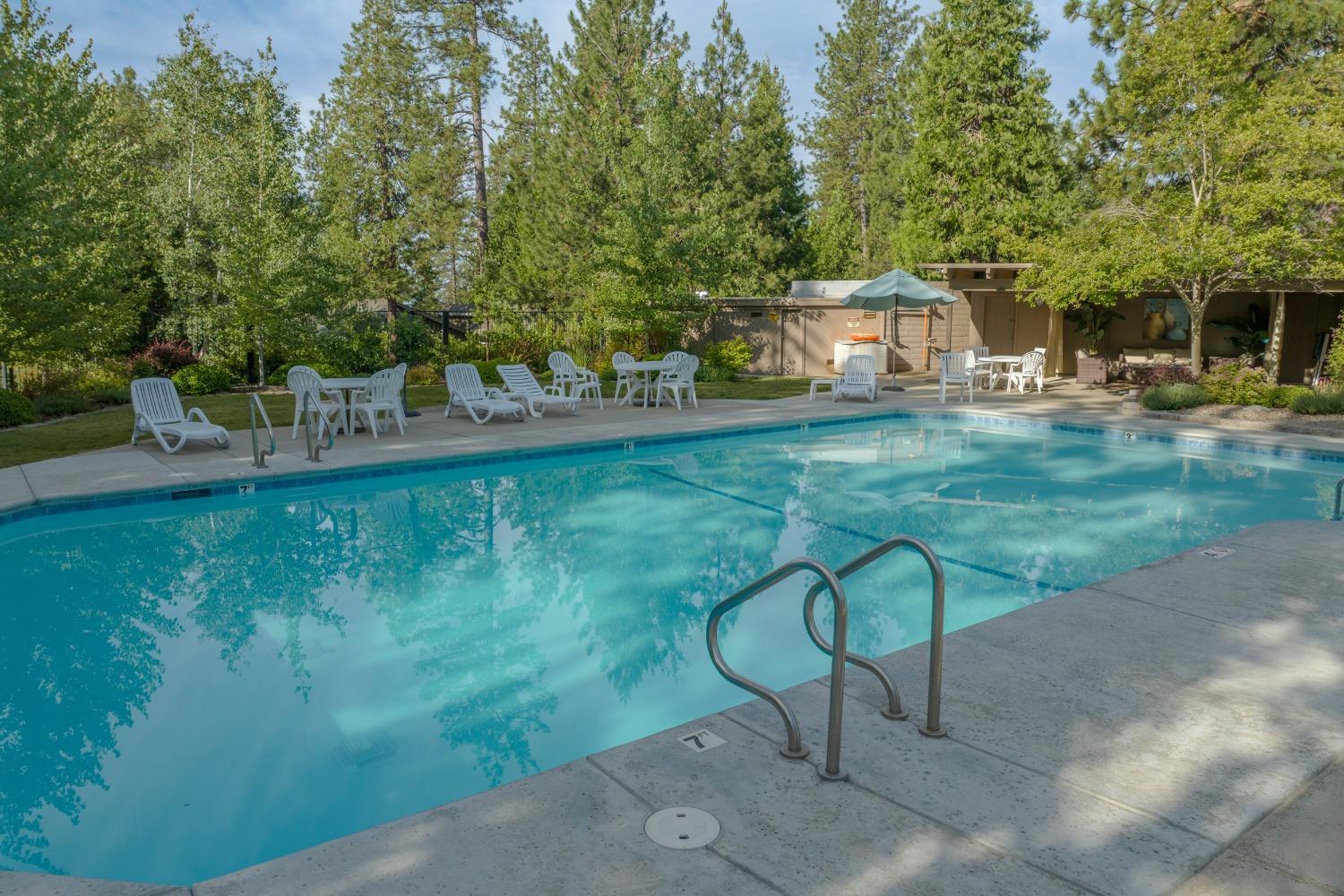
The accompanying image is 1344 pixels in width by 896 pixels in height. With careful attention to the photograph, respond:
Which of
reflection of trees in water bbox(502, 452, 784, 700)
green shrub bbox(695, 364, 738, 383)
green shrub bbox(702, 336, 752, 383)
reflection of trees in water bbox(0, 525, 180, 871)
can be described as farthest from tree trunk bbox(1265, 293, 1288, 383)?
reflection of trees in water bbox(0, 525, 180, 871)

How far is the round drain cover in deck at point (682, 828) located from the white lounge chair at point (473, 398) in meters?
10.00

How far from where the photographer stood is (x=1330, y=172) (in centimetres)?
1231

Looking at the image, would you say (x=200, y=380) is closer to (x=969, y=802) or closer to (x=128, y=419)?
(x=128, y=419)

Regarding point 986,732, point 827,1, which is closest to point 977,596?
point 986,732

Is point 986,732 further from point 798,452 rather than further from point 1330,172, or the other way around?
point 1330,172

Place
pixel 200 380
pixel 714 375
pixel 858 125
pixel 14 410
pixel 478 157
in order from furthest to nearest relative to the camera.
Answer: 1. pixel 858 125
2. pixel 478 157
3. pixel 714 375
4. pixel 200 380
5. pixel 14 410

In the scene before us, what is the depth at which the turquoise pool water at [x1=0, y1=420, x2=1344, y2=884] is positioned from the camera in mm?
3496

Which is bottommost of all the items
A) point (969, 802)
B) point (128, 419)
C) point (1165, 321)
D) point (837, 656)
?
point (969, 802)

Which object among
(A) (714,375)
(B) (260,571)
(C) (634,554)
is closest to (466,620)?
(C) (634,554)

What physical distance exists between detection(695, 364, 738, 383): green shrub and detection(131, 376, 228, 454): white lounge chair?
11.2 m

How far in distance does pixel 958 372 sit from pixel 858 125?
25862mm

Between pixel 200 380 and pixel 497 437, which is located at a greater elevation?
pixel 200 380

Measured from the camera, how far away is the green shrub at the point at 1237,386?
13.7 metres

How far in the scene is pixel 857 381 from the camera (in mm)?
15422
